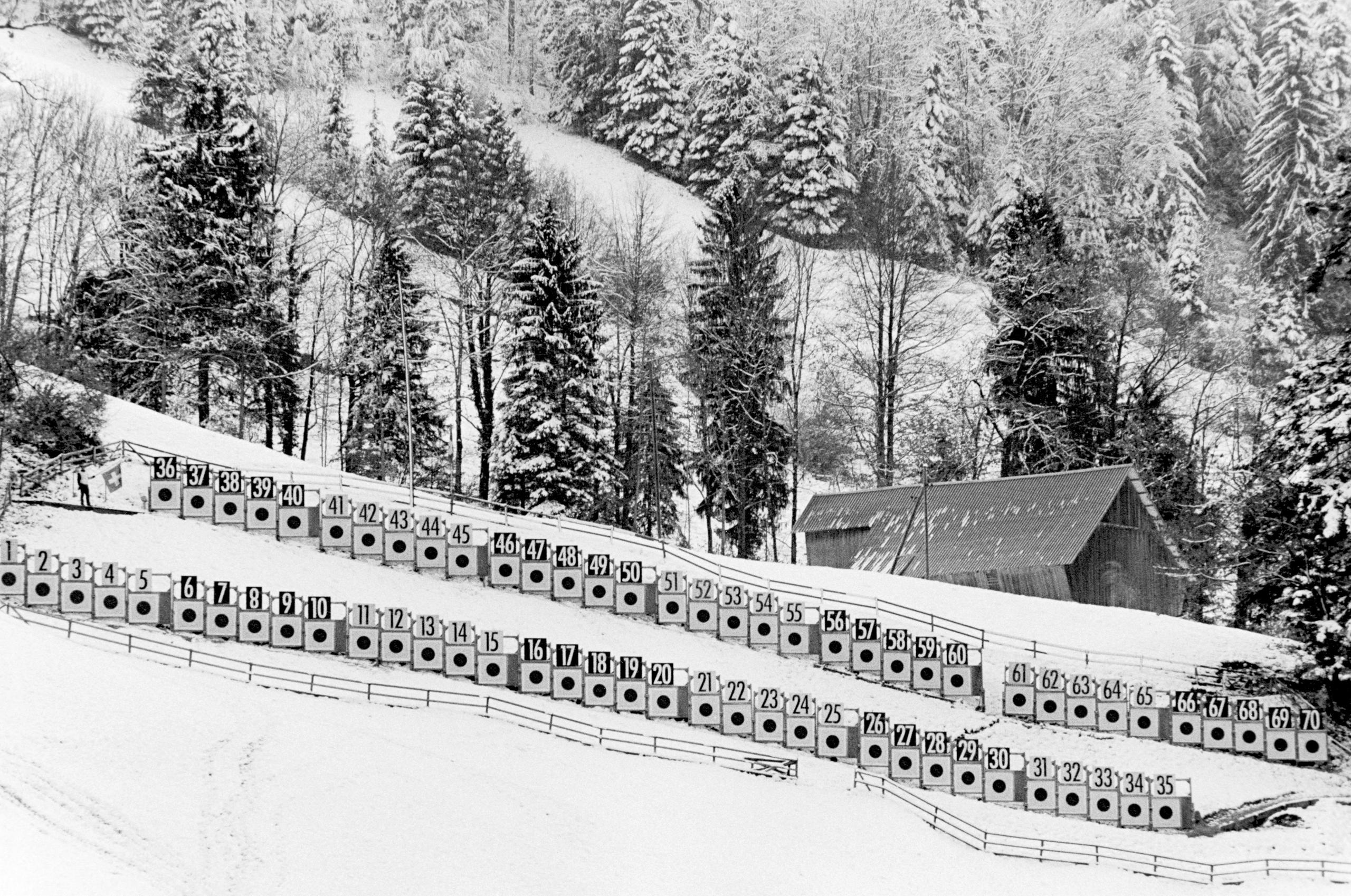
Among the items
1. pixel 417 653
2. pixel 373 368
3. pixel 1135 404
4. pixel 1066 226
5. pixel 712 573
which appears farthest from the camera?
pixel 1066 226

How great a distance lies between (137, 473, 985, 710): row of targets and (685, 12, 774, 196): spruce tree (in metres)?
44.9

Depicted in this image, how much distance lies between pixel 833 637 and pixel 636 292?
30.2 m

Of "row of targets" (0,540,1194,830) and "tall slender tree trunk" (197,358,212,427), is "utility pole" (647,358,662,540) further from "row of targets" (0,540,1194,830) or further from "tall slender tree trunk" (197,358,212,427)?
"row of targets" (0,540,1194,830)

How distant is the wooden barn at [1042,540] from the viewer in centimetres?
4219

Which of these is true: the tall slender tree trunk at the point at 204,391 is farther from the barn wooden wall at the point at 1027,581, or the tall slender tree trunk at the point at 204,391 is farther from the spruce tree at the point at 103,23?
the spruce tree at the point at 103,23

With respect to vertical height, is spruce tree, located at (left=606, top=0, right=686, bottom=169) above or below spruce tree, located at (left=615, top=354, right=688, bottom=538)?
above

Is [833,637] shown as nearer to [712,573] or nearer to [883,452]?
[712,573]

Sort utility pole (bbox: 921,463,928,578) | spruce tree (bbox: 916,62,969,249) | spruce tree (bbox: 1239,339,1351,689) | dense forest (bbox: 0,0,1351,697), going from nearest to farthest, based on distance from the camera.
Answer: spruce tree (bbox: 1239,339,1351,689) < utility pole (bbox: 921,463,928,578) < dense forest (bbox: 0,0,1351,697) < spruce tree (bbox: 916,62,969,249)

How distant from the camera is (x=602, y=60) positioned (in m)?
92.3

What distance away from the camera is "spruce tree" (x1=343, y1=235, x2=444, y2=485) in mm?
53000

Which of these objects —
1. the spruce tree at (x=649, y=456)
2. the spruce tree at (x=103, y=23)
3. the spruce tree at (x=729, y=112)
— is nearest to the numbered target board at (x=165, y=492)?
the spruce tree at (x=649, y=456)

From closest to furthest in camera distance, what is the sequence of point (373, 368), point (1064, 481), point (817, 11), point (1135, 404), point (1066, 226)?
point (1064, 481) → point (373, 368) → point (1135, 404) → point (1066, 226) → point (817, 11)

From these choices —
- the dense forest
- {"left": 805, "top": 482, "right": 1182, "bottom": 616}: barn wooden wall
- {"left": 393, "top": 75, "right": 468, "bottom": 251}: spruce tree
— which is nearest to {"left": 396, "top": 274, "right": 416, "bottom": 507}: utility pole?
the dense forest

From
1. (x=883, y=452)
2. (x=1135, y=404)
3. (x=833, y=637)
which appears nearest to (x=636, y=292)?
(x=883, y=452)
